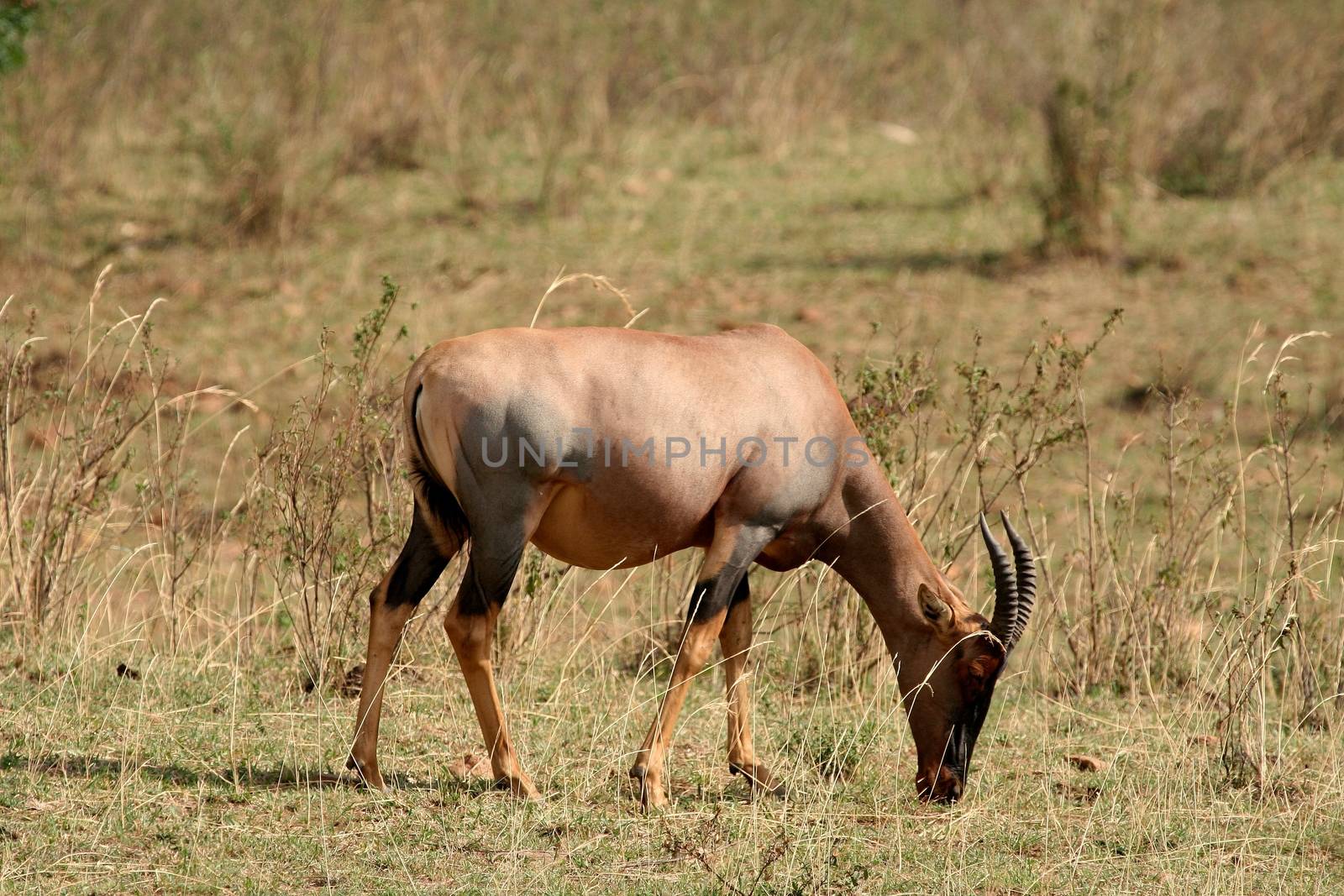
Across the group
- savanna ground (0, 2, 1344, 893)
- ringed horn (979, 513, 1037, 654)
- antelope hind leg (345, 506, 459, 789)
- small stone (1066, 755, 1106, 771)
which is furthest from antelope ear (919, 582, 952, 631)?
antelope hind leg (345, 506, 459, 789)

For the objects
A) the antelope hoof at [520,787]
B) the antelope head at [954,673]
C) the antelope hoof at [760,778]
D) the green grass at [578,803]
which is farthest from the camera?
the antelope hoof at [760,778]

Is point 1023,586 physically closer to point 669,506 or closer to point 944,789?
point 944,789

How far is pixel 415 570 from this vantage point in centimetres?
516

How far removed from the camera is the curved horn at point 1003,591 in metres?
5.19

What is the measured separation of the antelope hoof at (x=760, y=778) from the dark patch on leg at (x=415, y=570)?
4.20ft

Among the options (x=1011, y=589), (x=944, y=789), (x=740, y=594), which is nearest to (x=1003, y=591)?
(x=1011, y=589)

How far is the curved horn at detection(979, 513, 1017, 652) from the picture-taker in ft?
17.0

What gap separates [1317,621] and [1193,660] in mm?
557

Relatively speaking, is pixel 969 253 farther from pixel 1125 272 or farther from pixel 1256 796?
Result: pixel 1256 796

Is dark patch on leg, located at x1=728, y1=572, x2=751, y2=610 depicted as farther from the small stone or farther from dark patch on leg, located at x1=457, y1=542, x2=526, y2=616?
the small stone

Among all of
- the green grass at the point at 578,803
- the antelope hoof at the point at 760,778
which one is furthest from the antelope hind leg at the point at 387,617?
the antelope hoof at the point at 760,778

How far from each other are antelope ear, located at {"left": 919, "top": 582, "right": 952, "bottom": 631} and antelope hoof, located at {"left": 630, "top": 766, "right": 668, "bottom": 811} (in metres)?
1.09

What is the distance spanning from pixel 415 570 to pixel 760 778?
1427mm

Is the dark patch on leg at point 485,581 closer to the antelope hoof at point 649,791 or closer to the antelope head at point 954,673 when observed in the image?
the antelope hoof at point 649,791
